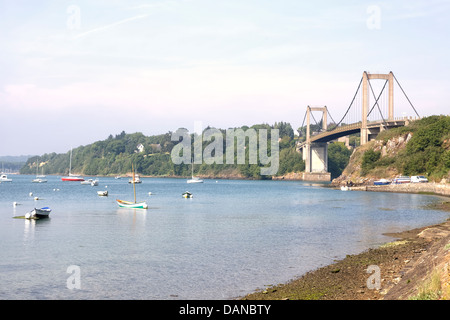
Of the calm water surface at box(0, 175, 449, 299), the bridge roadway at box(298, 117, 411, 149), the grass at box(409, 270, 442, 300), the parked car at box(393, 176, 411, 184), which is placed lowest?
the calm water surface at box(0, 175, 449, 299)

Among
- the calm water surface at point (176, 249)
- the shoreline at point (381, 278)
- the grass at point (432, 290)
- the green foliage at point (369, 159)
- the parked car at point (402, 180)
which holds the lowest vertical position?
the calm water surface at point (176, 249)

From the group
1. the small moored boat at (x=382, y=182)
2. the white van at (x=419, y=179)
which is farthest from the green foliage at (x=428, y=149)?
the small moored boat at (x=382, y=182)

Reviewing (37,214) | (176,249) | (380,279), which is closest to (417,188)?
(37,214)

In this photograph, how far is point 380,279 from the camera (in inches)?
742

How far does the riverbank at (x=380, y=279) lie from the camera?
43.3ft

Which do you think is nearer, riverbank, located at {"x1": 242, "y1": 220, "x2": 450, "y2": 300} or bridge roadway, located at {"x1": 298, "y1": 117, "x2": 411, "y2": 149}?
riverbank, located at {"x1": 242, "y1": 220, "x2": 450, "y2": 300}

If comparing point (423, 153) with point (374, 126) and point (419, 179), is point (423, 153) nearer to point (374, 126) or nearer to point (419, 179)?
point (419, 179)

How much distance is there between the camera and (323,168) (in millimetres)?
168500

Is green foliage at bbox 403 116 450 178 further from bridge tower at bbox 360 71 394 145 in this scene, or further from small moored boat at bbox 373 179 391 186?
bridge tower at bbox 360 71 394 145

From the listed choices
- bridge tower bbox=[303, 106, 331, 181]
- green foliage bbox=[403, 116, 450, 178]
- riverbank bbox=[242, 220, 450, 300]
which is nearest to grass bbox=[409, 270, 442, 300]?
riverbank bbox=[242, 220, 450, 300]

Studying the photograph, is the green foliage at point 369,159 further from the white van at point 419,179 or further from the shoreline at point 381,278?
the shoreline at point 381,278

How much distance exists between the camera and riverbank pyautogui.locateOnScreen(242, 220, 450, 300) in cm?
1319
